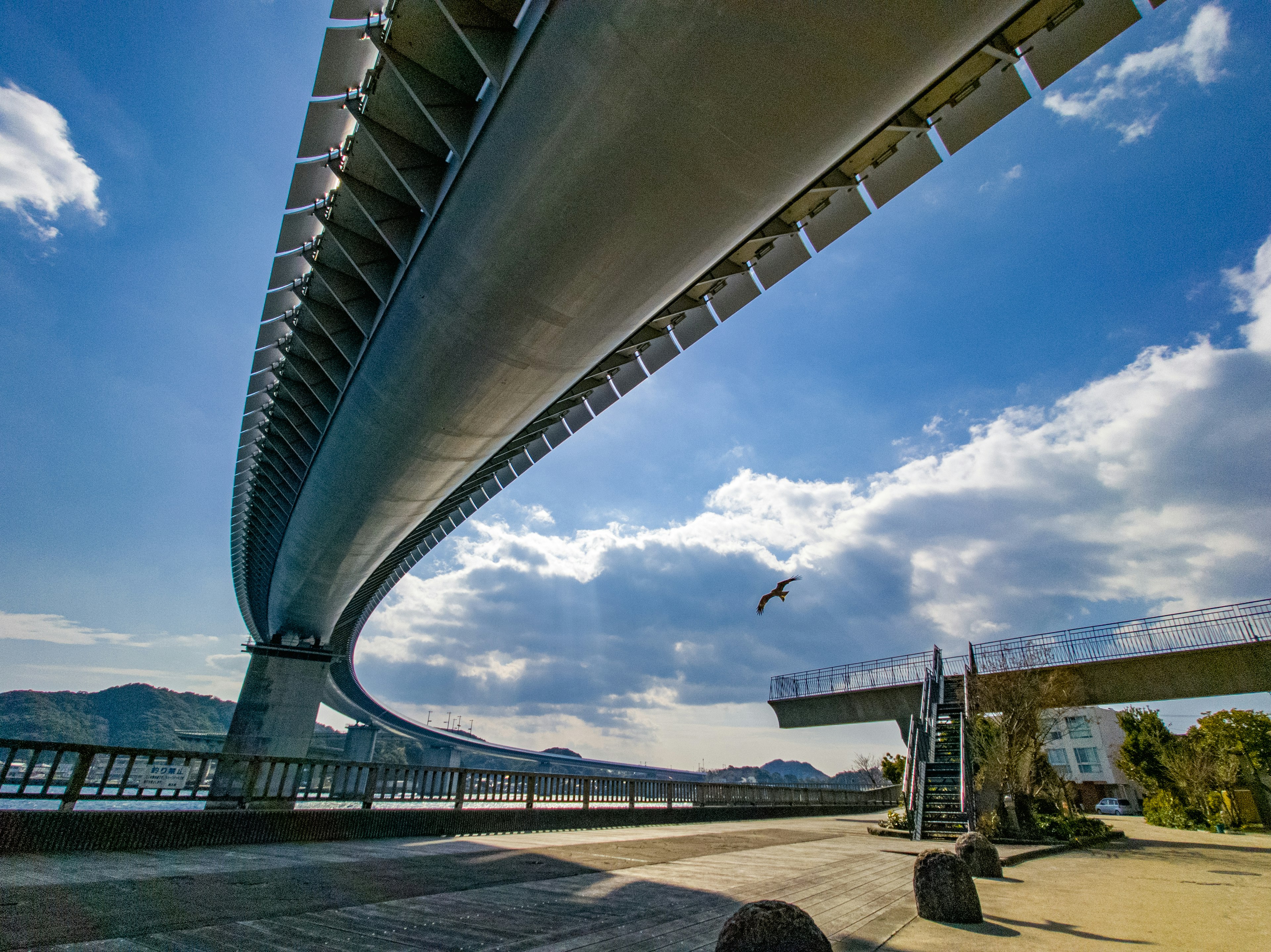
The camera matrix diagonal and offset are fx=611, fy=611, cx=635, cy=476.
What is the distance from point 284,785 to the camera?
10.5 meters

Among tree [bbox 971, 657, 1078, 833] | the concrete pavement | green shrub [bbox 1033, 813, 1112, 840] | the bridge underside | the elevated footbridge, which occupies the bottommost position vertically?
the concrete pavement

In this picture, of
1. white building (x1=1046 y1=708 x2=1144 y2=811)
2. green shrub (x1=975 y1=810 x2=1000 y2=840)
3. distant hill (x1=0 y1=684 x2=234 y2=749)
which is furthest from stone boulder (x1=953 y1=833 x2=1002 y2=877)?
distant hill (x1=0 y1=684 x2=234 y2=749)

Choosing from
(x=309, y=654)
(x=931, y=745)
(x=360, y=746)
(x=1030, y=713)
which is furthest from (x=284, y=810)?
(x=360, y=746)

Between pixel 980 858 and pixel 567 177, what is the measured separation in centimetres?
1112

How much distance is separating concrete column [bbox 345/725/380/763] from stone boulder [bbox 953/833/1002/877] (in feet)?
332

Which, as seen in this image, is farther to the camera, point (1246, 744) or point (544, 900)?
point (1246, 744)

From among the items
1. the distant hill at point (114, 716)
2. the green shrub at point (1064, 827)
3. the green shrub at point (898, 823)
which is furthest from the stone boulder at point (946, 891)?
the distant hill at point (114, 716)

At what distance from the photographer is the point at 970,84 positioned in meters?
8.91

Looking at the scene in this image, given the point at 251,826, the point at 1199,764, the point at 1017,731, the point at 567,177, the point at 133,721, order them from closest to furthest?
the point at 567,177 → the point at 251,826 → the point at 1017,731 → the point at 1199,764 → the point at 133,721

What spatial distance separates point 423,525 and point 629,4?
78.4ft

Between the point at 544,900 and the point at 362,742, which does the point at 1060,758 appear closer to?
the point at 362,742

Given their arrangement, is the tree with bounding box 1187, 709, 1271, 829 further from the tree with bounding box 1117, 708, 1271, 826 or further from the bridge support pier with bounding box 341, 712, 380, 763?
the bridge support pier with bounding box 341, 712, 380, 763

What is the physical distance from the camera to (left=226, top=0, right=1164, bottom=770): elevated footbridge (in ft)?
22.2

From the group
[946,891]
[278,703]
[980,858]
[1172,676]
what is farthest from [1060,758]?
[946,891]
